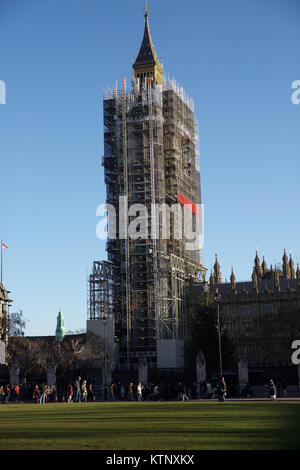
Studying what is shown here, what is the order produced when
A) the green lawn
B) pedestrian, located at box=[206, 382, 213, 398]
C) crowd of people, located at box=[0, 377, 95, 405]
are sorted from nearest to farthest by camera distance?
1. the green lawn
2. crowd of people, located at box=[0, 377, 95, 405]
3. pedestrian, located at box=[206, 382, 213, 398]

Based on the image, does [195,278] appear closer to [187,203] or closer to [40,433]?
[187,203]

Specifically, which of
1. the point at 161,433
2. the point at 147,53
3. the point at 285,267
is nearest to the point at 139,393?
the point at 161,433

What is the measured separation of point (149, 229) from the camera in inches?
3388

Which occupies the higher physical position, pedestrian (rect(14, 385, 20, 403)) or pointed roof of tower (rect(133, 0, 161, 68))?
pointed roof of tower (rect(133, 0, 161, 68))

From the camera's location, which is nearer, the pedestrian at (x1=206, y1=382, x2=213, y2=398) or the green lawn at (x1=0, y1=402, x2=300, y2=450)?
the green lawn at (x1=0, y1=402, x2=300, y2=450)

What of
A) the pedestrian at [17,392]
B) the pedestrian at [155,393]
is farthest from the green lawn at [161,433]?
the pedestrian at [17,392]

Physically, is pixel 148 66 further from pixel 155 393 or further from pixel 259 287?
pixel 155 393

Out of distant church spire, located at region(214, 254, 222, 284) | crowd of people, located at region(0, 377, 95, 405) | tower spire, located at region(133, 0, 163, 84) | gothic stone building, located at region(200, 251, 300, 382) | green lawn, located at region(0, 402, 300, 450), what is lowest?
crowd of people, located at region(0, 377, 95, 405)

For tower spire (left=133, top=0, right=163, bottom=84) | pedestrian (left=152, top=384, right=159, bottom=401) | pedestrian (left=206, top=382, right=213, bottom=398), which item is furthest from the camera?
tower spire (left=133, top=0, right=163, bottom=84)

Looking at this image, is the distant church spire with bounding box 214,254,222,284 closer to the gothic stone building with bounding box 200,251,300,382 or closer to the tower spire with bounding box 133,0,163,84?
the gothic stone building with bounding box 200,251,300,382

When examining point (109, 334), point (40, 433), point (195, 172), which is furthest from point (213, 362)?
point (40, 433)

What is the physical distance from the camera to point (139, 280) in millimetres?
85000

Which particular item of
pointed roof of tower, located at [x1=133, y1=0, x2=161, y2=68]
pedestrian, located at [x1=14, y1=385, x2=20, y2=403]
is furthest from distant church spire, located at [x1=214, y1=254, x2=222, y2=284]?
pedestrian, located at [x1=14, y1=385, x2=20, y2=403]

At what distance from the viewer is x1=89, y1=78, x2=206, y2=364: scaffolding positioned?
83875 millimetres
